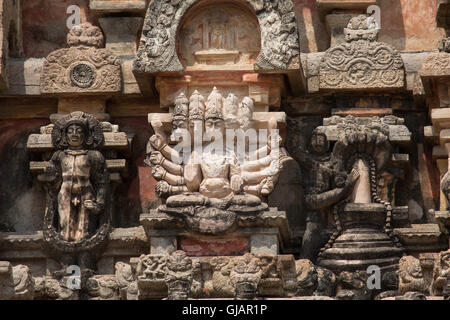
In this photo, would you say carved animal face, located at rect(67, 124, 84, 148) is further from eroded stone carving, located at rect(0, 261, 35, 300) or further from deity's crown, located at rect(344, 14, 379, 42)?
deity's crown, located at rect(344, 14, 379, 42)

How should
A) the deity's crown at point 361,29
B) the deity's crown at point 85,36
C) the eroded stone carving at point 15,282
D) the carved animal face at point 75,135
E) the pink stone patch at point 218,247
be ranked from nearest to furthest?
the eroded stone carving at point 15,282, the pink stone patch at point 218,247, the carved animal face at point 75,135, the deity's crown at point 361,29, the deity's crown at point 85,36

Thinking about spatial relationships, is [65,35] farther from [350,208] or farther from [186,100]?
[350,208]

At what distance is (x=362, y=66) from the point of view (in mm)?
22156

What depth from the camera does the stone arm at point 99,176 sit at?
21906 millimetres

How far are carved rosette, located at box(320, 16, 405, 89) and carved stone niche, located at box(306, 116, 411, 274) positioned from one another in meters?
0.36

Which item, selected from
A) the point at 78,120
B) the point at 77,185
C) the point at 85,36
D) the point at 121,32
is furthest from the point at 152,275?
the point at 121,32

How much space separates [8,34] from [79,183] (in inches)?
80.0

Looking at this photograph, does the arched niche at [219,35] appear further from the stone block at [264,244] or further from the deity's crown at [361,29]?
the stone block at [264,244]

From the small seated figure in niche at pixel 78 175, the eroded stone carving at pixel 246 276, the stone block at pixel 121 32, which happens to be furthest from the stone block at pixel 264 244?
the stone block at pixel 121 32

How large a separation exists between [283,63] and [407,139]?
1.48m

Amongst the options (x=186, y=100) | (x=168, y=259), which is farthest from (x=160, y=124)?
(x=168, y=259)

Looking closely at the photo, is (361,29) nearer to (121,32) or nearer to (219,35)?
(219,35)

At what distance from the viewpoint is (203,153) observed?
2155cm

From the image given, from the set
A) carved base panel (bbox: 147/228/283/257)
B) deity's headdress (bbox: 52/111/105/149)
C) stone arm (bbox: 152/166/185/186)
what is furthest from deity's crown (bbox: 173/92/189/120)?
carved base panel (bbox: 147/228/283/257)
